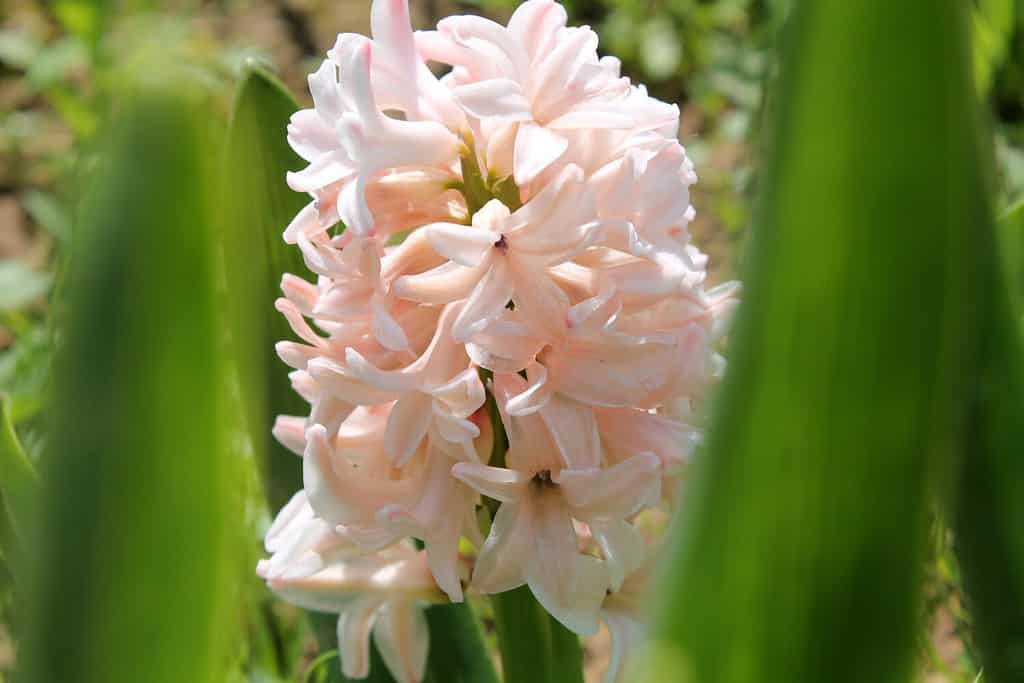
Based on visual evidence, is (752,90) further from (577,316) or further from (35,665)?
(35,665)

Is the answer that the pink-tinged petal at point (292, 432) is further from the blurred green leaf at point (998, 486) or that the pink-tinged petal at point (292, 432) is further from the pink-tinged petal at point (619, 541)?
the blurred green leaf at point (998, 486)

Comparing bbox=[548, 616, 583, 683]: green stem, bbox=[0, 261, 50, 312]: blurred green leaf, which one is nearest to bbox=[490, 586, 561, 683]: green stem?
bbox=[548, 616, 583, 683]: green stem

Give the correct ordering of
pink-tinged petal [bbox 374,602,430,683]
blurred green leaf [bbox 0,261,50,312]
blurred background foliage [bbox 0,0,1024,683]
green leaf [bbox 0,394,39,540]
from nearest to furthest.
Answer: green leaf [bbox 0,394,39,540]
pink-tinged petal [bbox 374,602,430,683]
blurred background foliage [bbox 0,0,1024,683]
blurred green leaf [bbox 0,261,50,312]

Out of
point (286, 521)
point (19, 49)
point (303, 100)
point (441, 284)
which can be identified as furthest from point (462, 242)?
point (303, 100)

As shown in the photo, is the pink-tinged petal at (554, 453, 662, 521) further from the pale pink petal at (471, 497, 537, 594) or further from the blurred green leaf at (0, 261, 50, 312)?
the blurred green leaf at (0, 261, 50, 312)

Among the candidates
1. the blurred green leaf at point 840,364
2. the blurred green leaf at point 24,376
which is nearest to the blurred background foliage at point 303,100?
the blurred green leaf at point 24,376

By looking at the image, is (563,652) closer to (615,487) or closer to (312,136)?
(615,487)

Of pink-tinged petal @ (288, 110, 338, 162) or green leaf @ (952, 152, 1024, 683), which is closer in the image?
green leaf @ (952, 152, 1024, 683)

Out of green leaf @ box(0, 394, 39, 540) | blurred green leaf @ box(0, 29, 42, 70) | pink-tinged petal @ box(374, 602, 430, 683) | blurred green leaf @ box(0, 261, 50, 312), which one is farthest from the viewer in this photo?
blurred green leaf @ box(0, 29, 42, 70)
